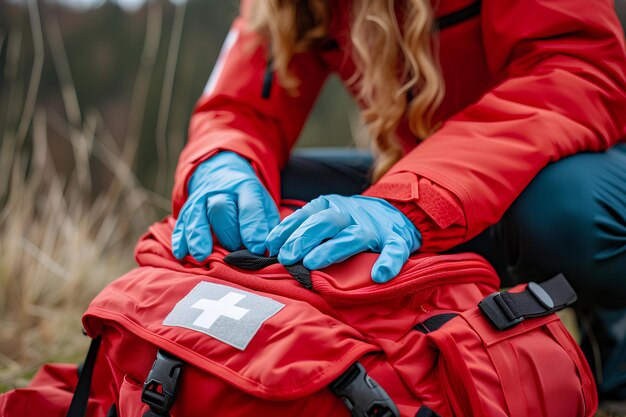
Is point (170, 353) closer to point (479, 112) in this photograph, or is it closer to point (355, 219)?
point (355, 219)

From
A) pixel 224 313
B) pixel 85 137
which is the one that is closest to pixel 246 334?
pixel 224 313

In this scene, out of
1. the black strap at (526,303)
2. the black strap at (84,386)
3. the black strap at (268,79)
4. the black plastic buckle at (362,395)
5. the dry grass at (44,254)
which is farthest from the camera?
the dry grass at (44,254)

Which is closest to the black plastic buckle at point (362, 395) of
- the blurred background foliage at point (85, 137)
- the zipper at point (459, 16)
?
the zipper at point (459, 16)

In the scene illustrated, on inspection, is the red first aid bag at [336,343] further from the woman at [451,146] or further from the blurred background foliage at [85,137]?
the blurred background foliage at [85,137]

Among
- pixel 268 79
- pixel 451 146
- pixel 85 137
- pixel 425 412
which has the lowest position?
pixel 425 412

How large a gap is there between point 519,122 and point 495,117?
0.05 metres

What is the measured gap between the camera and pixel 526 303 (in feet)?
3.17

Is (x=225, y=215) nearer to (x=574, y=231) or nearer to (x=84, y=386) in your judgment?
(x=84, y=386)

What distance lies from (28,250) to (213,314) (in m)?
1.30

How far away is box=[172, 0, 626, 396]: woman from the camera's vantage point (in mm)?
1071

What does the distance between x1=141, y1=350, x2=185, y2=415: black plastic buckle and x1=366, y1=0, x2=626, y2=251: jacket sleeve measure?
424 mm

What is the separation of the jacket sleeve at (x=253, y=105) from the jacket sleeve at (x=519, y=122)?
393mm

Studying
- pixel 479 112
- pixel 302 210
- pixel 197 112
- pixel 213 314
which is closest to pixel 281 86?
pixel 197 112

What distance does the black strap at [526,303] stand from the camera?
93cm
